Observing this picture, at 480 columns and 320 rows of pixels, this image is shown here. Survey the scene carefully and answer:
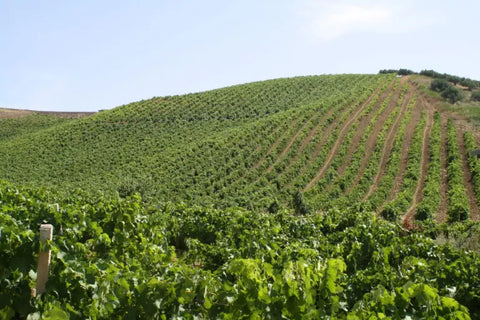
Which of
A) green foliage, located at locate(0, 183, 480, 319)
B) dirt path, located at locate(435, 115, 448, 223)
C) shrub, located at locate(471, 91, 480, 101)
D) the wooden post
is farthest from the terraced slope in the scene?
the wooden post

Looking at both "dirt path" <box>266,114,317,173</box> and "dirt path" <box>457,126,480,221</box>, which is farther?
"dirt path" <box>266,114,317,173</box>

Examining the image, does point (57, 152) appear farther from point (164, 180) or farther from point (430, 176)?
point (430, 176)

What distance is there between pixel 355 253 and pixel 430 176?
2339 cm

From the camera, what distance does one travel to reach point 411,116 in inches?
1825

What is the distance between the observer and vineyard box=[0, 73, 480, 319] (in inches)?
177

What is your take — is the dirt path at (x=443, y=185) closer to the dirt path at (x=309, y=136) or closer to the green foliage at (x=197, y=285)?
the dirt path at (x=309, y=136)

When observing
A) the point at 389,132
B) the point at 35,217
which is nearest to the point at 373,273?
the point at 35,217

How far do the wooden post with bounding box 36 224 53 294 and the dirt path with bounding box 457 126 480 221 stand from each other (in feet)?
75.9

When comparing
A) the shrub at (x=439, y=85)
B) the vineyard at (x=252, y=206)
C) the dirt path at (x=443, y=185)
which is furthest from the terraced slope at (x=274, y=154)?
the shrub at (x=439, y=85)

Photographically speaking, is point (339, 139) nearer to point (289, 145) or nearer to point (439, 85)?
point (289, 145)

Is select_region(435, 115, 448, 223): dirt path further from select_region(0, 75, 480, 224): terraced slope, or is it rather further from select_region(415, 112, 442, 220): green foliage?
select_region(415, 112, 442, 220): green foliage

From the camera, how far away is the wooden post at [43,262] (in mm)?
4492

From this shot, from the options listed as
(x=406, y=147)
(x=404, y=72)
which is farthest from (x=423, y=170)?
(x=404, y=72)

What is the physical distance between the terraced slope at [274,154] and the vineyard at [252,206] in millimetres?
216
